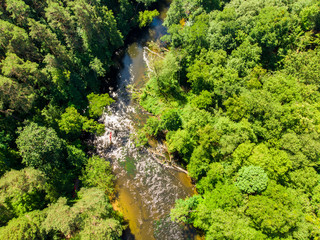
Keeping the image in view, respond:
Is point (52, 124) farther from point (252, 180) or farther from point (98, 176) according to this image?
point (252, 180)

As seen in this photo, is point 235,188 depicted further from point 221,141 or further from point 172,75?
point 172,75

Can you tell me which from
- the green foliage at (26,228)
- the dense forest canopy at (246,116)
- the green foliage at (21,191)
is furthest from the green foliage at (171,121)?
the green foliage at (26,228)

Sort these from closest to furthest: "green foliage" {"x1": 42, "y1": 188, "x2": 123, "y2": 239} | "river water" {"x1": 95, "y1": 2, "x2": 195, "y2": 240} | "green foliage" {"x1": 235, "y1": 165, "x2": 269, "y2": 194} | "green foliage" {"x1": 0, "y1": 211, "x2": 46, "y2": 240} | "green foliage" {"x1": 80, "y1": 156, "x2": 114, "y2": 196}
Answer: "green foliage" {"x1": 0, "y1": 211, "x2": 46, "y2": 240} < "green foliage" {"x1": 42, "y1": 188, "x2": 123, "y2": 239} < "green foliage" {"x1": 235, "y1": 165, "x2": 269, "y2": 194} < "river water" {"x1": 95, "y1": 2, "x2": 195, "y2": 240} < "green foliage" {"x1": 80, "y1": 156, "x2": 114, "y2": 196}

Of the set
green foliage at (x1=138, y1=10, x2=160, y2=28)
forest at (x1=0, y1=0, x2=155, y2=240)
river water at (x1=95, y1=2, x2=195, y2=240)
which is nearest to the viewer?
forest at (x1=0, y1=0, x2=155, y2=240)

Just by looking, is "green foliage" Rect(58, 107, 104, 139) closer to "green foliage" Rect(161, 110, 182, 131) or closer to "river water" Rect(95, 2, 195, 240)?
"river water" Rect(95, 2, 195, 240)

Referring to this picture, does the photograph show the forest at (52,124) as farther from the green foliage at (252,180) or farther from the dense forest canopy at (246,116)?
the green foliage at (252,180)

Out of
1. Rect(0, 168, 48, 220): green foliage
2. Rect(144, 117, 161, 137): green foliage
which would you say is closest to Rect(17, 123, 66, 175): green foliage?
Rect(0, 168, 48, 220): green foliage

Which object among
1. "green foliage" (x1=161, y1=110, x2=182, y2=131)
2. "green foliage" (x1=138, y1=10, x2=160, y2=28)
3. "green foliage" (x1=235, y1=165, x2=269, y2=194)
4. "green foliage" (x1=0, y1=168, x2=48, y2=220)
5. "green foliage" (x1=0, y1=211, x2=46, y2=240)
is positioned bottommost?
"green foliage" (x1=235, y1=165, x2=269, y2=194)
